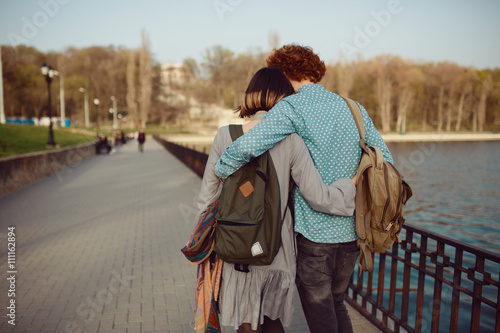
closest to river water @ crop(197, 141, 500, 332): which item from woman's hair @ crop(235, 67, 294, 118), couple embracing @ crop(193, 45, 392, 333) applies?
couple embracing @ crop(193, 45, 392, 333)

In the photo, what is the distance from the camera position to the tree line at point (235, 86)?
73.9 meters

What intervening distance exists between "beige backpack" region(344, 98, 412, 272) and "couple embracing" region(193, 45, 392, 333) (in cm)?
5

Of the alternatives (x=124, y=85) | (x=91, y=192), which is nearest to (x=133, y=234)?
(x=91, y=192)

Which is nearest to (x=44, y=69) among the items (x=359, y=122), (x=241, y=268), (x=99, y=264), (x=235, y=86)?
(x=99, y=264)

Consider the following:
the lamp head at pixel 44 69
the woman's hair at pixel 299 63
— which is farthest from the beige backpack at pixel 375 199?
the lamp head at pixel 44 69

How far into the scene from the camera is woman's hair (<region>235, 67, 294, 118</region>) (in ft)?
6.88

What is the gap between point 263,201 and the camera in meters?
1.92

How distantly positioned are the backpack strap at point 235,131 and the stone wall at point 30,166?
971cm

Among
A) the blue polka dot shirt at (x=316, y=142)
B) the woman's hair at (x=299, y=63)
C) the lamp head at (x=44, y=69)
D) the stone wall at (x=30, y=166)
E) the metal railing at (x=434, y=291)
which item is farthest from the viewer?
the lamp head at (x=44, y=69)

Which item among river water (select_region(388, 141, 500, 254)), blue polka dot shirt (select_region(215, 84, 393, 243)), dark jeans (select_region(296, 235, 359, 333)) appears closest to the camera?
blue polka dot shirt (select_region(215, 84, 393, 243))

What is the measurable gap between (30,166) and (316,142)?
40.7 feet

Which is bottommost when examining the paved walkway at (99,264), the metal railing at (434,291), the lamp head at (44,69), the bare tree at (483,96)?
the paved walkway at (99,264)

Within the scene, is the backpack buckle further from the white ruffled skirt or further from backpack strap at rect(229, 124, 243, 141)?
backpack strap at rect(229, 124, 243, 141)

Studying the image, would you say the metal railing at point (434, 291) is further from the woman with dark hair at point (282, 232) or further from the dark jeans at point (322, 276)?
the woman with dark hair at point (282, 232)
